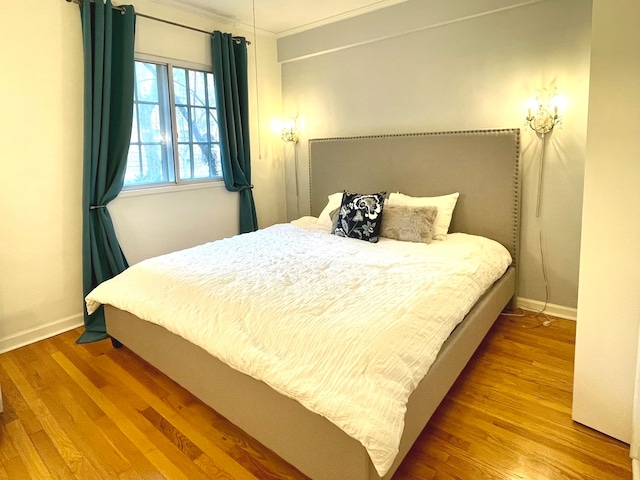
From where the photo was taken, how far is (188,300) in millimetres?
2166

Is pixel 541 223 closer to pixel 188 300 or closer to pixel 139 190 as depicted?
pixel 188 300

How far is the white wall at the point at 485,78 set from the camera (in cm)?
288

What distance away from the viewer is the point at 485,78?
3201mm

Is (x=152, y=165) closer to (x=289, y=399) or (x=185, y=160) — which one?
(x=185, y=160)

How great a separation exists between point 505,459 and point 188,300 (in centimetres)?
167

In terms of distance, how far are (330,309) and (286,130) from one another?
10.3 ft

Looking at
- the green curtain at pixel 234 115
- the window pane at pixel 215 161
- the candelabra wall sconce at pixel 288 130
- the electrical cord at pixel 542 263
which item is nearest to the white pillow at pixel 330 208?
the green curtain at pixel 234 115

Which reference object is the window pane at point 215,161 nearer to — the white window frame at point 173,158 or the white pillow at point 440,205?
the white window frame at point 173,158

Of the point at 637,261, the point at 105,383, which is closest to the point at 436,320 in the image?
the point at 637,261

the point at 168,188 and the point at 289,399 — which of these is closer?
the point at 289,399

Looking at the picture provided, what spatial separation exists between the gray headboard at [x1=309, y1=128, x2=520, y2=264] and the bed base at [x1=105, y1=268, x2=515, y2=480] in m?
0.90

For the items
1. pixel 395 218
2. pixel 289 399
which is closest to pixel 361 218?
pixel 395 218

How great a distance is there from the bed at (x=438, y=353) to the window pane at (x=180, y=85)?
4.33ft

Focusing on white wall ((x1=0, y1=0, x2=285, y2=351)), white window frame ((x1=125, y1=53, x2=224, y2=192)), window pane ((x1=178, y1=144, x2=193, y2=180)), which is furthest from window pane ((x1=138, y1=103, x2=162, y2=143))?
white wall ((x1=0, y1=0, x2=285, y2=351))
